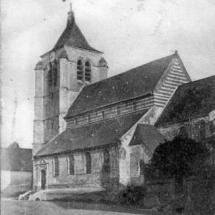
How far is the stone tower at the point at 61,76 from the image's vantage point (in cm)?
4159

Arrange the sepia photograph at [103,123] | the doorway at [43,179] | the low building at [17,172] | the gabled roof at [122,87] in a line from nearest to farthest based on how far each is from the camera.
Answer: the sepia photograph at [103,123] → the gabled roof at [122,87] → the doorway at [43,179] → the low building at [17,172]

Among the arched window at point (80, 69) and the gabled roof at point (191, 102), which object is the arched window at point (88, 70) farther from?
the gabled roof at point (191, 102)

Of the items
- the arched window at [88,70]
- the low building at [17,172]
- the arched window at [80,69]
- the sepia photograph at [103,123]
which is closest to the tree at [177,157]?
the sepia photograph at [103,123]

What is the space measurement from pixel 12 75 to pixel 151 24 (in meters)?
8.45

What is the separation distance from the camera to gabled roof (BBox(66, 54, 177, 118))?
3334cm

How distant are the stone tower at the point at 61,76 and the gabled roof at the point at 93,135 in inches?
137

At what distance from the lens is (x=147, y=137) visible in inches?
1145

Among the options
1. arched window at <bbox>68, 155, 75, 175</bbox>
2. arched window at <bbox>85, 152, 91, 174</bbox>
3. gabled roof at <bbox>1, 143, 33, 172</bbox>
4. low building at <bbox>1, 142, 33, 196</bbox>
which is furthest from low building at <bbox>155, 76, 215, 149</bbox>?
gabled roof at <bbox>1, 143, 33, 172</bbox>

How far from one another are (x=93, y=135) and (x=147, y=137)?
583cm

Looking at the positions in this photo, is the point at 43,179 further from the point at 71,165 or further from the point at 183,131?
the point at 183,131

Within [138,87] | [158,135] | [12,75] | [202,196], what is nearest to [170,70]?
[138,87]

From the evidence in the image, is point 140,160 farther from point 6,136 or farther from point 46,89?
point 46,89

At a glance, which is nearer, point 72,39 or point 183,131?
point 183,131

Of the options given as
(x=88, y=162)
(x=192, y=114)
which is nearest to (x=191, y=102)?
(x=192, y=114)
